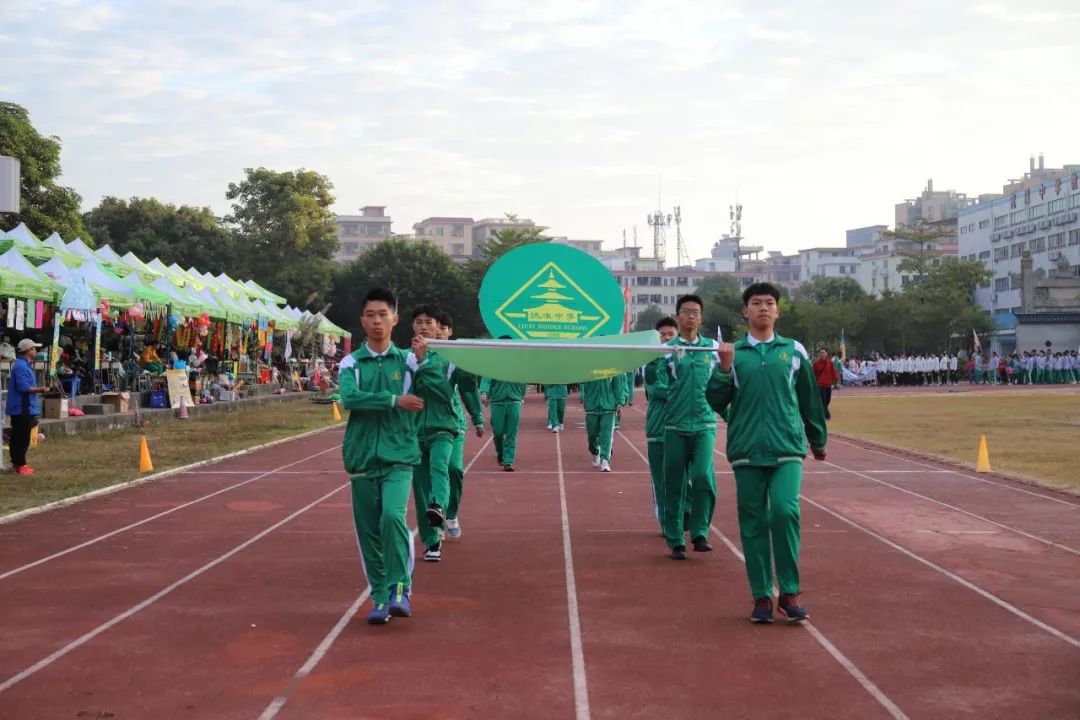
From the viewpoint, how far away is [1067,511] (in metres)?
11.8

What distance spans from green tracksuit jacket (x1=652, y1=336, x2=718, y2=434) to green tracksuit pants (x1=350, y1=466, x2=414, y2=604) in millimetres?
2920

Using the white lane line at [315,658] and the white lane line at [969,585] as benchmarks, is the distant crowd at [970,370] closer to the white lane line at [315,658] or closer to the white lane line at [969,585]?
the white lane line at [969,585]

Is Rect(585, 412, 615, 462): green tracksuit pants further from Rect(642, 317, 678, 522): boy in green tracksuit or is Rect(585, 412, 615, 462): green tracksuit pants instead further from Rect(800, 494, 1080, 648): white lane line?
Rect(642, 317, 678, 522): boy in green tracksuit

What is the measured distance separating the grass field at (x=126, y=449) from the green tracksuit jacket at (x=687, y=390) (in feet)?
21.5

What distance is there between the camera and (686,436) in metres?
9.19

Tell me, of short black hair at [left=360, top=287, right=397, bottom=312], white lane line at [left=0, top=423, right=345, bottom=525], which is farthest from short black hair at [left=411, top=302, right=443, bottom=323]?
white lane line at [left=0, top=423, right=345, bottom=525]

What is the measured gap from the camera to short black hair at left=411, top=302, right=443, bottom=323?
8.79 metres

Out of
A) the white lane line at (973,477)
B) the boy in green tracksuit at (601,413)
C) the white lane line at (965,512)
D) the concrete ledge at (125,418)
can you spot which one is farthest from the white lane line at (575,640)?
the concrete ledge at (125,418)

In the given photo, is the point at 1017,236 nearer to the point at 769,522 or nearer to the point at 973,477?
the point at 973,477

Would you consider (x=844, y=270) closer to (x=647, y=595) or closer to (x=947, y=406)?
(x=947, y=406)

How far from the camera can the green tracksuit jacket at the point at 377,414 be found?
6.73 m

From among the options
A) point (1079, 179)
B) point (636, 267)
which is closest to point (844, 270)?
point (636, 267)

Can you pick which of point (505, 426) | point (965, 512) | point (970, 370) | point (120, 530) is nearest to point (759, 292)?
point (965, 512)

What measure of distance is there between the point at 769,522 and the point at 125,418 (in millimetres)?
19980
